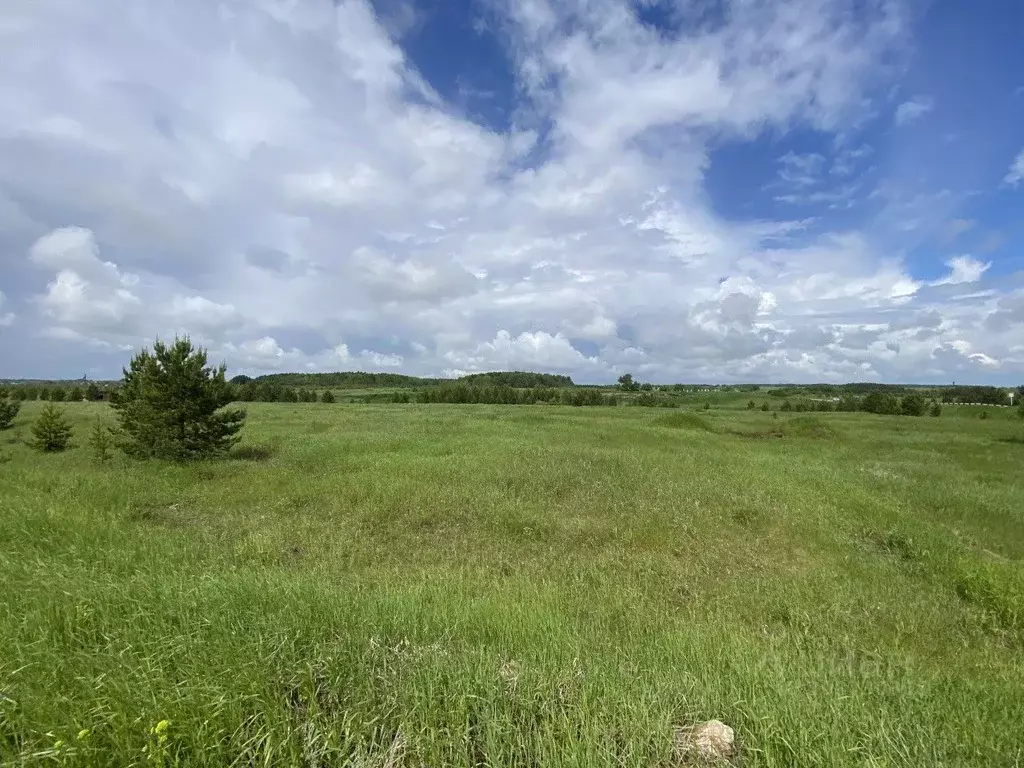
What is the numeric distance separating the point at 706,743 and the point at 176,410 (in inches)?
965

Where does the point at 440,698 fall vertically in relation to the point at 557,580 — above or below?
above

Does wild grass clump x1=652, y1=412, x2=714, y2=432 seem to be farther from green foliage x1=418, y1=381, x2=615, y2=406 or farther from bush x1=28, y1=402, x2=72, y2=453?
green foliage x1=418, y1=381, x2=615, y2=406

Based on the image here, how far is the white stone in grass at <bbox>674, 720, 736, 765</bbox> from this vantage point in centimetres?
375

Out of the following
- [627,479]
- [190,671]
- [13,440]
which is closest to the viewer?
[190,671]

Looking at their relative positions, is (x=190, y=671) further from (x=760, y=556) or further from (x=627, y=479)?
(x=627, y=479)

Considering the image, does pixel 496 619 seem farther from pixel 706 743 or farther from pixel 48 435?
pixel 48 435

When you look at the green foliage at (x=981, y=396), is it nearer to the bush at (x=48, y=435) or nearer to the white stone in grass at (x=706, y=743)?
the white stone in grass at (x=706, y=743)

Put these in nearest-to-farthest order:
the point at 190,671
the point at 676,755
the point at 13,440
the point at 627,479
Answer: the point at 676,755 → the point at 190,671 → the point at 627,479 → the point at 13,440

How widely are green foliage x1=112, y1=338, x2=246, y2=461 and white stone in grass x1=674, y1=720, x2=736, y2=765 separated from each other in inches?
919

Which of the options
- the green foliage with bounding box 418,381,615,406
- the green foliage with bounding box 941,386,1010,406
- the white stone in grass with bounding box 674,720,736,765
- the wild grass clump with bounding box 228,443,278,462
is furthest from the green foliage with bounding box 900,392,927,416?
the white stone in grass with bounding box 674,720,736,765

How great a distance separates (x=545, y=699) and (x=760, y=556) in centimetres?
991

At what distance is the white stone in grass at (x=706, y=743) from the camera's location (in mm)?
3752

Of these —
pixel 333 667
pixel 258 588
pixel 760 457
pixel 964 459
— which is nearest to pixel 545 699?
pixel 333 667

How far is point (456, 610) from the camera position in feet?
22.1
